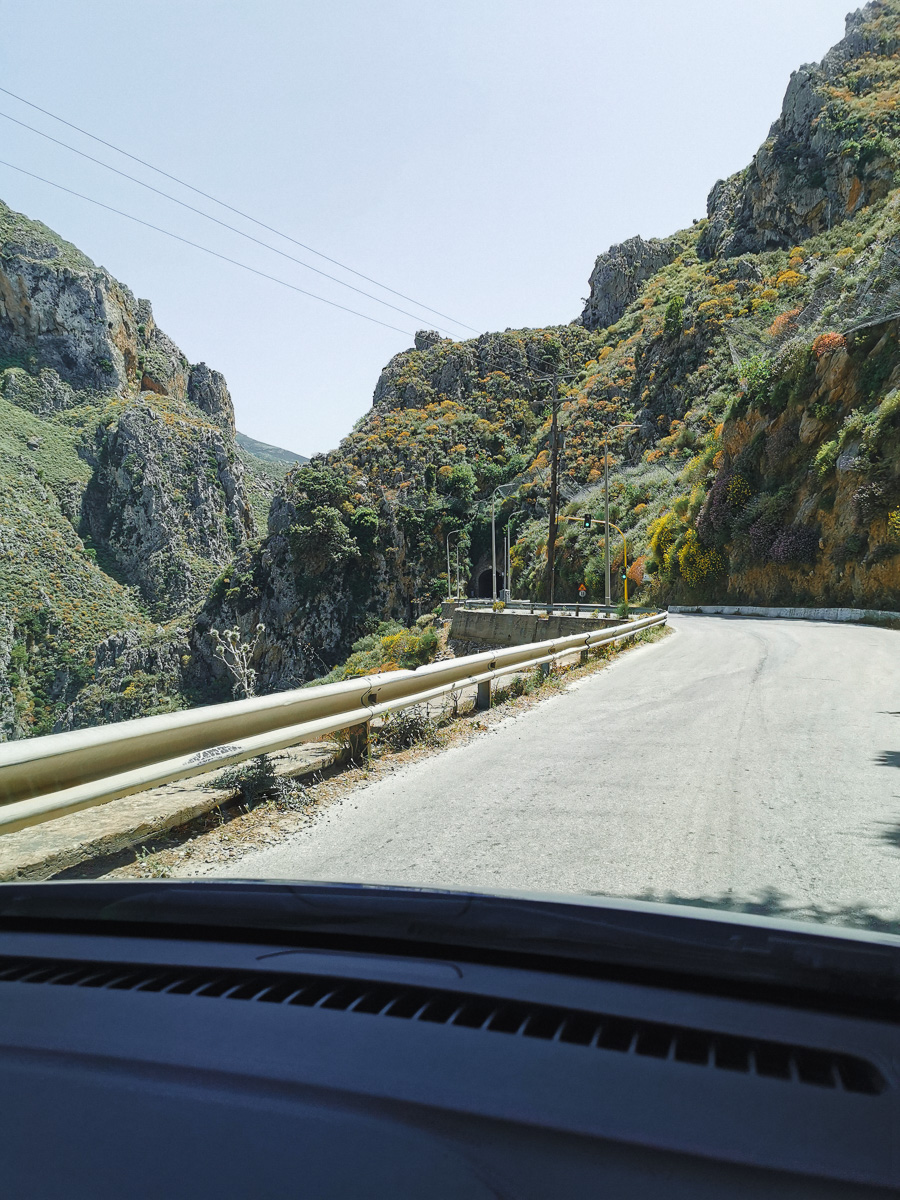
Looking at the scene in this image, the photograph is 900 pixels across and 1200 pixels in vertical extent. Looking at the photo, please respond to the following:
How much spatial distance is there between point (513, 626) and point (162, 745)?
93.3ft

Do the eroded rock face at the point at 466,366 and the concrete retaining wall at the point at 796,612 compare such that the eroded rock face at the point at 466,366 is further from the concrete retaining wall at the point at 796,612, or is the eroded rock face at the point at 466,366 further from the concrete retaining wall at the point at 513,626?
the concrete retaining wall at the point at 513,626

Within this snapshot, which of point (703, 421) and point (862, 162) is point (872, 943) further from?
point (862, 162)

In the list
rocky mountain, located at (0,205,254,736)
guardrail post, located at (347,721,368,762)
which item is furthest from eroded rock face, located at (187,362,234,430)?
guardrail post, located at (347,721,368,762)

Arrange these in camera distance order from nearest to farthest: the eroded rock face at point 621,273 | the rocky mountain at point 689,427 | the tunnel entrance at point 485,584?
the rocky mountain at point 689,427 < the tunnel entrance at point 485,584 < the eroded rock face at point 621,273

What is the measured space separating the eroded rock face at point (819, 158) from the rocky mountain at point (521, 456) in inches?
11.5

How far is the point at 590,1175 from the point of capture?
1.21 metres

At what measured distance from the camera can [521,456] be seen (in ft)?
342

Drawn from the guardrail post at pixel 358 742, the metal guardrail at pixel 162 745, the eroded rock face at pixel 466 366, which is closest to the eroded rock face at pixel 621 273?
the eroded rock face at pixel 466 366

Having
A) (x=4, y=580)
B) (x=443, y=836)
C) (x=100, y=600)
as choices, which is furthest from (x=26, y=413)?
(x=443, y=836)

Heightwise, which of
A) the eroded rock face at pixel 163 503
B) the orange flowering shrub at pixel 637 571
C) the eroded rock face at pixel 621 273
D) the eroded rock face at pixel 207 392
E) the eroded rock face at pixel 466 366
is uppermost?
the eroded rock face at pixel 621 273

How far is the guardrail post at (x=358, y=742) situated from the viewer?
7.59 metres

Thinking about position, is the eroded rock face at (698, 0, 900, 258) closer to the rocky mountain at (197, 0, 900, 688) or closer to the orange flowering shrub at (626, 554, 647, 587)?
the rocky mountain at (197, 0, 900, 688)

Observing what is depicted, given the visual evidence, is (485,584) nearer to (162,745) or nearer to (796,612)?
(796,612)

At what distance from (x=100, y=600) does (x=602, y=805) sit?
9662cm
